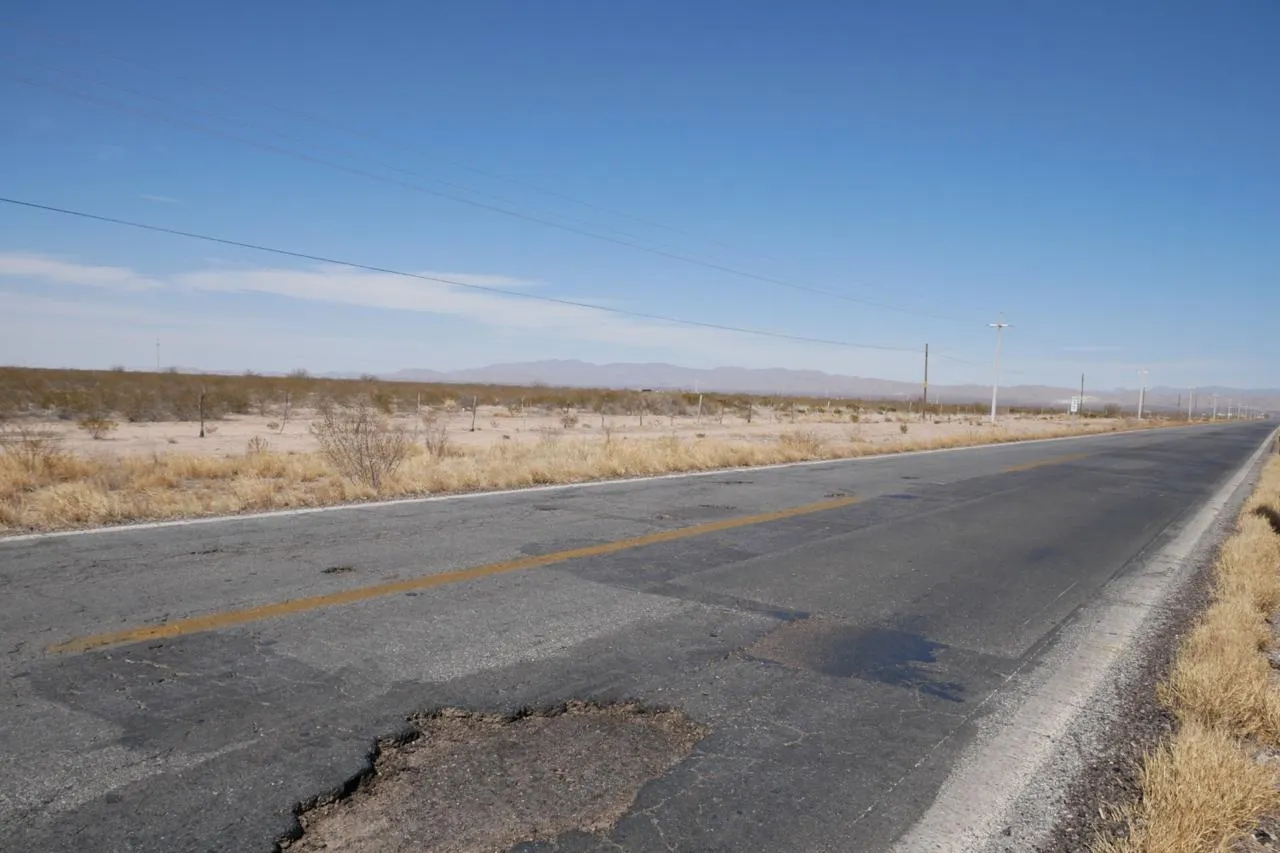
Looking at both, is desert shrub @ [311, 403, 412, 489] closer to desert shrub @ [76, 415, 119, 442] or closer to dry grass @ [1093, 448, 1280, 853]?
dry grass @ [1093, 448, 1280, 853]

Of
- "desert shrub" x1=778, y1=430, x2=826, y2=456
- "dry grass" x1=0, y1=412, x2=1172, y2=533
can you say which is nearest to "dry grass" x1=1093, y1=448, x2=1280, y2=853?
"dry grass" x1=0, y1=412, x2=1172, y2=533

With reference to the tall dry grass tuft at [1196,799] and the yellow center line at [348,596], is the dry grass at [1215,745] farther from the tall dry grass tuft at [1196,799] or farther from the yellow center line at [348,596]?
the yellow center line at [348,596]

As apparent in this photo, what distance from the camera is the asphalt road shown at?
3.33 m

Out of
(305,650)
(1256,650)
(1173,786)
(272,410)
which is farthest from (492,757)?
(272,410)

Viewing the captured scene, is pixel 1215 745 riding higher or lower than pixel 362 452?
lower

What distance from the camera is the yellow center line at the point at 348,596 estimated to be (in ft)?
16.6

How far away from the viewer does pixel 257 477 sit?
1343 centimetres

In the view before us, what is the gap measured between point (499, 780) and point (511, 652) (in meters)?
1.62

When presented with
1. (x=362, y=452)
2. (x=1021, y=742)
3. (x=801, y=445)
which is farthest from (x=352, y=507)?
(x=801, y=445)

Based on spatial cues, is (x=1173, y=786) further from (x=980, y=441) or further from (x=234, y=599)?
(x=980, y=441)

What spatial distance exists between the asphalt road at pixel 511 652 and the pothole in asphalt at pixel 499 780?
0.42 feet

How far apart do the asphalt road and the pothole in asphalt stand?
127 millimetres

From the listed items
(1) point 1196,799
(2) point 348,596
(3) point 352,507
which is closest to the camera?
(1) point 1196,799

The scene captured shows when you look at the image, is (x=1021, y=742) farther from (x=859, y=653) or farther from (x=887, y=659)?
(x=859, y=653)
